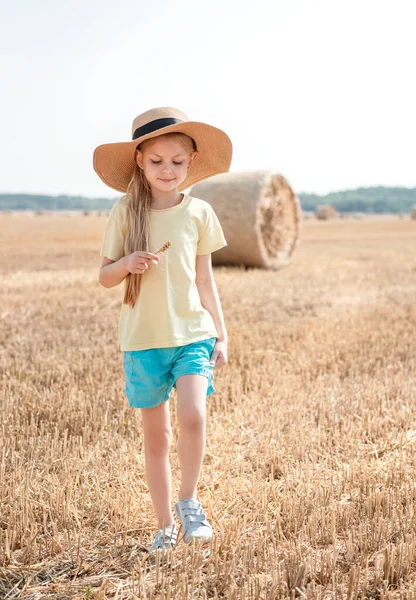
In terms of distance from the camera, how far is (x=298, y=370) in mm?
5301

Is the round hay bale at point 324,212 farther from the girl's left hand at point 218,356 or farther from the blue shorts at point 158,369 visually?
the blue shorts at point 158,369

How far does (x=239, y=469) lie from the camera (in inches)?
135

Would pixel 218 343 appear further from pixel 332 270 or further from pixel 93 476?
pixel 332 270

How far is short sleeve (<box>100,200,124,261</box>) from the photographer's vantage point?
2.87 m

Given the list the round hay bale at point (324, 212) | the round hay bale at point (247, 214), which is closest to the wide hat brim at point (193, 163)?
the round hay bale at point (247, 214)

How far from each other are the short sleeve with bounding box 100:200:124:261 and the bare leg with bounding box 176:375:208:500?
1.86ft

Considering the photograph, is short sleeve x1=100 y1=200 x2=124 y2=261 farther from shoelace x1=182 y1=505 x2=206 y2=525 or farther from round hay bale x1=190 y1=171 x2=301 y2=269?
round hay bale x1=190 y1=171 x2=301 y2=269

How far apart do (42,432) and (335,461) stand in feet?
4.98

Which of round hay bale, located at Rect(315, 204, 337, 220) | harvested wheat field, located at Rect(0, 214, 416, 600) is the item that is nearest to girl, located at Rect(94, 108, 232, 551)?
harvested wheat field, located at Rect(0, 214, 416, 600)

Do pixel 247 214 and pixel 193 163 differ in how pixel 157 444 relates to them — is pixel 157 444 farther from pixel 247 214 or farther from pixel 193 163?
pixel 247 214

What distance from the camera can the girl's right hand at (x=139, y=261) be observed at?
270 cm

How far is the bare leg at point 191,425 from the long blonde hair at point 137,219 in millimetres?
408

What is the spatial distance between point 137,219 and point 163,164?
248mm

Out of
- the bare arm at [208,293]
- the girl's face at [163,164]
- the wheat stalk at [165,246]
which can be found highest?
the girl's face at [163,164]
